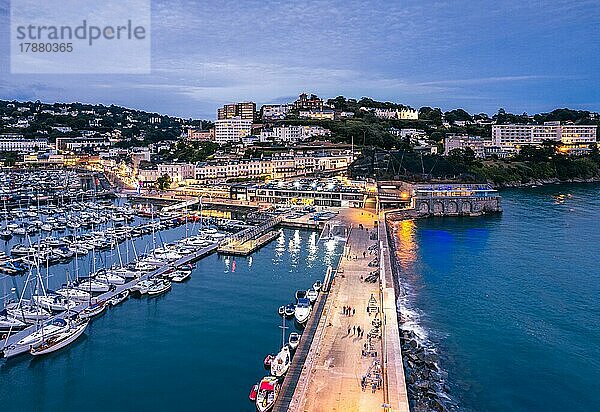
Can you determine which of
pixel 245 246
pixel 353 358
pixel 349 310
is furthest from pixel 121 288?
pixel 353 358

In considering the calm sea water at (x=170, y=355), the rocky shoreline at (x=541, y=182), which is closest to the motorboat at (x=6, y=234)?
the calm sea water at (x=170, y=355)

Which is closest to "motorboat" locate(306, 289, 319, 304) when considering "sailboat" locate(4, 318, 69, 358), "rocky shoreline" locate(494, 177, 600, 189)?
"sailboat" locate(4, 318, 69, 358)

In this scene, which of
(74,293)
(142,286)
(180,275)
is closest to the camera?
(74,293)

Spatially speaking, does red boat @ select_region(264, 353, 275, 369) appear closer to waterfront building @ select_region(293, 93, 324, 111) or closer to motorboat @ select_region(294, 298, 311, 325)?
motorboat @ select_region(294, 298, 311, 325)

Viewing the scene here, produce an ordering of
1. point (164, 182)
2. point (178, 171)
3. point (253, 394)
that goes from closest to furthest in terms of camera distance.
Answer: point (253, 394) → point (164, 182) → point (178, 171)

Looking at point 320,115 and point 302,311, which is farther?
point 320,115

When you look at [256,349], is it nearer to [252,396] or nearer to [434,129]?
[252,396]

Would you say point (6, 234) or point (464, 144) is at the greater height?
point (464, 144)

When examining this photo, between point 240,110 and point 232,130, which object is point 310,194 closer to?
point 232,130
